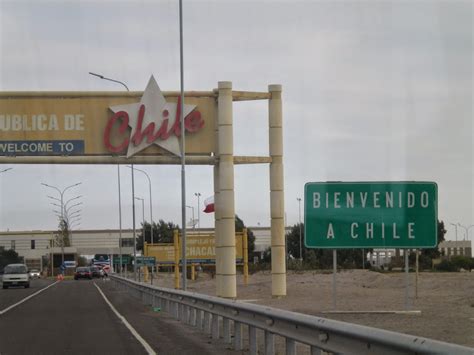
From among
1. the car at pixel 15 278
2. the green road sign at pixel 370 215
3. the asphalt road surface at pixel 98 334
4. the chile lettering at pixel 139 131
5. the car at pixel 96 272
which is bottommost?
the car at pixel 96 272

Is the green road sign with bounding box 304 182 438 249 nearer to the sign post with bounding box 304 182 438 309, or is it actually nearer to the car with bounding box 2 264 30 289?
the sign post with bounding box 304 182 438 309

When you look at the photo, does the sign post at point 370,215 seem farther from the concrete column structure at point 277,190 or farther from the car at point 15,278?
the car at point 15,278

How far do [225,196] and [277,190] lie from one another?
3165 mm

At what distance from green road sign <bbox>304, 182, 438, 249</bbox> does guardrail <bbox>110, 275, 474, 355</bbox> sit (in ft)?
15.3

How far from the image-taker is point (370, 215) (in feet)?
83.5

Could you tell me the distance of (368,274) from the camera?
60.2m

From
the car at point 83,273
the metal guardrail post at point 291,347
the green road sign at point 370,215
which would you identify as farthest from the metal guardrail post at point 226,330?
the car at point 83,273

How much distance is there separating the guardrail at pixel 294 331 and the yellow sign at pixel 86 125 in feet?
42.4

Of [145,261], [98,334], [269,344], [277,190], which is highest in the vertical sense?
[277,190]

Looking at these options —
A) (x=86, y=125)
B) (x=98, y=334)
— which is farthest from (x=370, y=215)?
(x=86, y=125)

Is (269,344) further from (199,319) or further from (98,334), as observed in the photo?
(199,319)

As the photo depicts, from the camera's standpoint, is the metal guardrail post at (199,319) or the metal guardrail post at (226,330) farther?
the metal guardrail post at (199,319)

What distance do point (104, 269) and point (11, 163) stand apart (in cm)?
7695

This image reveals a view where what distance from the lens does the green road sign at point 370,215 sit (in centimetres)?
2533
